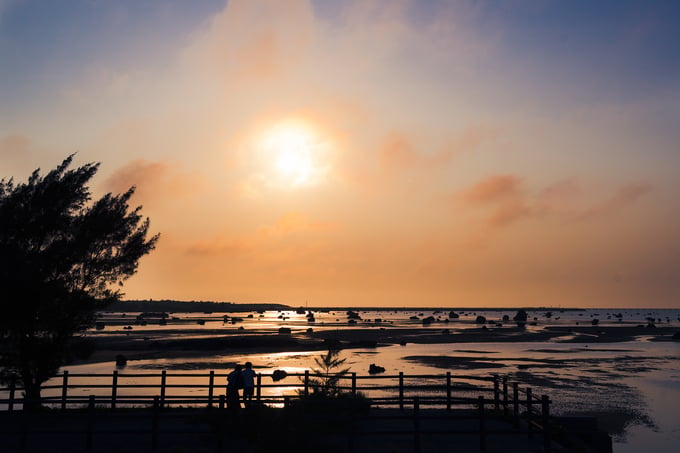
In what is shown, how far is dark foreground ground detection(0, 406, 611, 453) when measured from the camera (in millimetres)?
14578

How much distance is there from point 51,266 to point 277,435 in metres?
13.4

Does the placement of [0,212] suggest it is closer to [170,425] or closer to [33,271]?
[33,271]

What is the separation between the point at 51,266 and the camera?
22.5m

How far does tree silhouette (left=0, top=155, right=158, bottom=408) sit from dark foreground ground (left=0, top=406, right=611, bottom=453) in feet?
12.4

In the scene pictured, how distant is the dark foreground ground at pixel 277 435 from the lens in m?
14.6

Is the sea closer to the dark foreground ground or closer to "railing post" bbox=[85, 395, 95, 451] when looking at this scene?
the dark foreground ground

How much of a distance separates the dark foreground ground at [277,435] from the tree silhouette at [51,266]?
12.4ft

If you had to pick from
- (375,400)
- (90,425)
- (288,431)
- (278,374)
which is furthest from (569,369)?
(90,425)

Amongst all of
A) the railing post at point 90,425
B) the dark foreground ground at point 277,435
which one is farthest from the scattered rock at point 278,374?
the railing post at point 90,425

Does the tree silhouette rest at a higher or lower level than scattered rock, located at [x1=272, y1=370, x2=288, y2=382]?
higher

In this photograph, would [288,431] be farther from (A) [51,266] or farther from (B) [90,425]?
(A) [51,266]

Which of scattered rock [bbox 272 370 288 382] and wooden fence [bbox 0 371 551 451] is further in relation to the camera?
scattered rock [bbox 272 370 288 382]

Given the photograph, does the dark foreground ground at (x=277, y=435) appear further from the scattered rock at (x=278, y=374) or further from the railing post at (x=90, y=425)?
the scattered rock at (x=278, y=374)

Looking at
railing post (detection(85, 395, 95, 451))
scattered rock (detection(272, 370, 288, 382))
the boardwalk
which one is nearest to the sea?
scattered rock (detection(272, 370, 288, 382))
